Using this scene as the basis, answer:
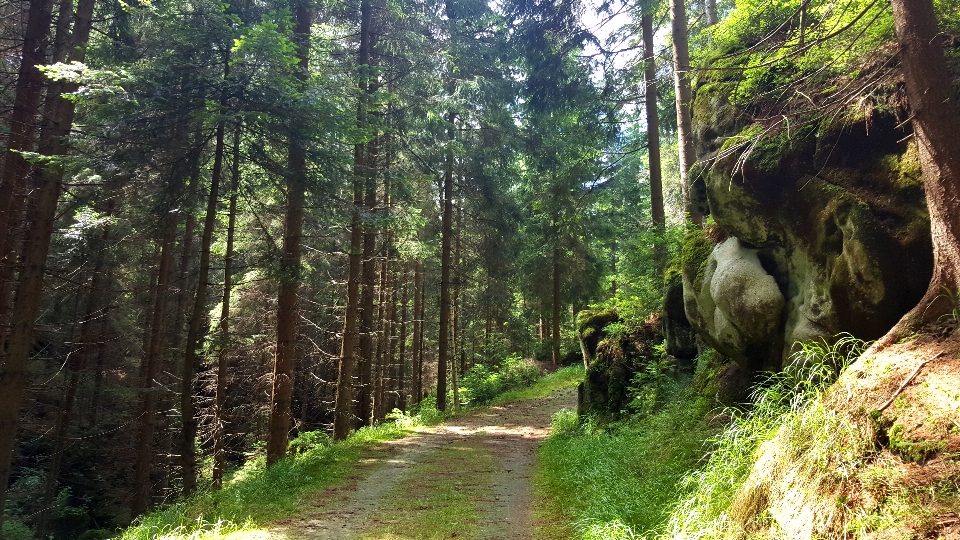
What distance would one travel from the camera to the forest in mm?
4176

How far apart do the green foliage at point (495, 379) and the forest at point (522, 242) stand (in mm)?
3126

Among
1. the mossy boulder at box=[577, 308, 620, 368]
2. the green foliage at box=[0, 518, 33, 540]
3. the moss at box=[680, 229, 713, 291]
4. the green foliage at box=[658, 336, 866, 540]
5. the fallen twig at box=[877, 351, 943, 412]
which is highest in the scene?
the moss at box=[680, 229, 713, 291]

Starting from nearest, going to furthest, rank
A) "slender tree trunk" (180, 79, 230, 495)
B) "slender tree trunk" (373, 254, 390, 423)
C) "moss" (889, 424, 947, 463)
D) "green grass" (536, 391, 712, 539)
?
"moss" (889, 424, 947, 463), "green grass" (536, 391, 712, 539), "slender tree trunk" (180, 79, 230, 495), "slender tree trunk" (373, 254, 390, 423)

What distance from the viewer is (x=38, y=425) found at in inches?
623

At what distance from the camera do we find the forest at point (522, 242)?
13.7ft

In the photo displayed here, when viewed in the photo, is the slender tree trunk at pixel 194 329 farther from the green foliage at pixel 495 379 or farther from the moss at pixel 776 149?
the green foliage at pixel 495 379

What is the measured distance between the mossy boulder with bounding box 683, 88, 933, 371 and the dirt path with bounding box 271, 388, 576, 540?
3.94 m

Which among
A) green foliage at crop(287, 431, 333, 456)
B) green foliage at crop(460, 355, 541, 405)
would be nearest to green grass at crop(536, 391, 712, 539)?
green foliage at crop(287, 431, 333, 456)

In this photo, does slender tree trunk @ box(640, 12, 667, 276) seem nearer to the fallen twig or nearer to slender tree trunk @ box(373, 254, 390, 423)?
slender tree trunk @ box(373, 254, 390, 423)

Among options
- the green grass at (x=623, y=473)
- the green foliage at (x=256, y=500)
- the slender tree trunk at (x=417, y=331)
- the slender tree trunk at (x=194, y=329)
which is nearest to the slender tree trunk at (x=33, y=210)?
the slender tree trunk at (x=194, y=329)

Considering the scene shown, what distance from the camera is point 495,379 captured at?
22.9 meters

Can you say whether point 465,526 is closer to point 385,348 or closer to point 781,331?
point 781,331

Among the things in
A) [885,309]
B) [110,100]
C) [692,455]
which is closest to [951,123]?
[885,309]

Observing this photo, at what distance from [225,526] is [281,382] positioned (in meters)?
3.82
